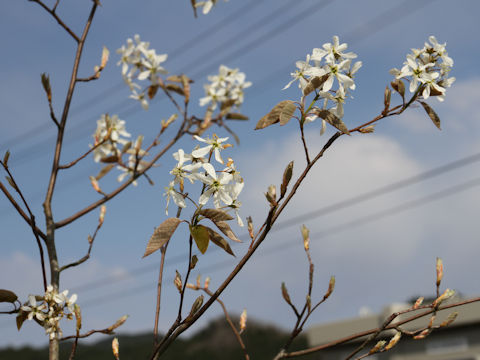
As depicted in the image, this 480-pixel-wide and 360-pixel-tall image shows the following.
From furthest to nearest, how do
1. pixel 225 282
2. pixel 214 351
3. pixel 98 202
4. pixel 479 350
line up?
pixel 214 351, pixel 479 350, pixel 98 202, pixel 225 282

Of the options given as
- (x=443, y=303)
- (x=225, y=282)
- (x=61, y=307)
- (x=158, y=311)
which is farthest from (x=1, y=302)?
(x=443, y=303)

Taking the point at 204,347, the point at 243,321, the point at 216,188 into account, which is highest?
the point at 216,188

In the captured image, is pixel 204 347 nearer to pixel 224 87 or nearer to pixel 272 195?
pixel 224 87

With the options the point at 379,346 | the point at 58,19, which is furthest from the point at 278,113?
the point at 58,19

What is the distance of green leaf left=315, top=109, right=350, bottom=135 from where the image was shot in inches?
34.7

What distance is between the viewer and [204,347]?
37.6 ft

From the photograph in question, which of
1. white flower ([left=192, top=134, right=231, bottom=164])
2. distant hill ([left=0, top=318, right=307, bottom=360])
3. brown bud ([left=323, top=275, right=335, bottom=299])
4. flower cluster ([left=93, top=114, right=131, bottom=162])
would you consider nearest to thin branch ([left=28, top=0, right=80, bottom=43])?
flower cluster ([left=93, top=114, right=131, bottom=162])

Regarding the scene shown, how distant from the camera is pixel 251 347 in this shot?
33.6ft

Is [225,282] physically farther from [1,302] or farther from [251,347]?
[251,347]

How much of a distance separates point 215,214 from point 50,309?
19.9 inches

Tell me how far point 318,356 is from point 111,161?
8.32 m

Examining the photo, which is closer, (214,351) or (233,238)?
(233,238)

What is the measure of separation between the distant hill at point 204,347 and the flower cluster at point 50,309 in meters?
8.70

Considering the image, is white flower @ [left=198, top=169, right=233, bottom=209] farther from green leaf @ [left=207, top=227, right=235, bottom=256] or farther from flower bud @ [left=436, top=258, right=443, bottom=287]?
flower bud @ [left=436, top=258, right=443, bottom=287]
